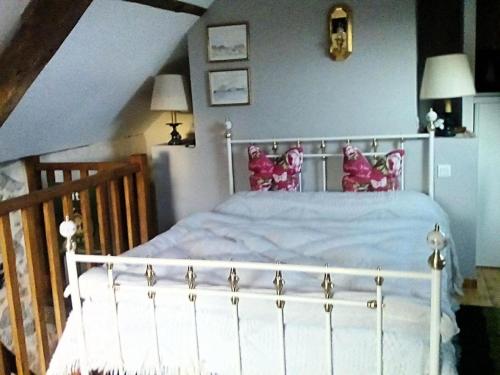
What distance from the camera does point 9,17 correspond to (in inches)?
93.9

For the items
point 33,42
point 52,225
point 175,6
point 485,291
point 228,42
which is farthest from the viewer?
point 228,42

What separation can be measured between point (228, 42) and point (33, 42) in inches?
64.2

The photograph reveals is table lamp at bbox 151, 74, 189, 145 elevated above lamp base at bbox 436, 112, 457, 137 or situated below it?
above

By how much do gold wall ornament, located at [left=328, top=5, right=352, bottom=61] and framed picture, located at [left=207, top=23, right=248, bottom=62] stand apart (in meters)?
0.61

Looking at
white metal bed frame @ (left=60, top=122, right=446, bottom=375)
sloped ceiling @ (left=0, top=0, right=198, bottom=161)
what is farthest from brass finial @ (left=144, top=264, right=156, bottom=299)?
sloped ceiling @ (left=0, top=0, right=198, bottom=161)

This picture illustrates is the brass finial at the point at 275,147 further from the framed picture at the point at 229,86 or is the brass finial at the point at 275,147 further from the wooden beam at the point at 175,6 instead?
the wooden beam at the point at 175,6

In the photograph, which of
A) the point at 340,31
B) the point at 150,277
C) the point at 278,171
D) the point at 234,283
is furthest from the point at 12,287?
the point at 340,31

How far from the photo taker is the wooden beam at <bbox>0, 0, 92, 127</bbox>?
2438 mm

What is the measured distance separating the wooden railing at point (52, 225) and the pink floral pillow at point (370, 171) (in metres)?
1.31

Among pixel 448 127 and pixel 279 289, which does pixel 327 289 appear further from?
pixel 448 127

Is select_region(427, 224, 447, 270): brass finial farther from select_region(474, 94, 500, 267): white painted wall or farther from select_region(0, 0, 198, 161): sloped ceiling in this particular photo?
select_region(474, 94, 500, 267): white painted wall

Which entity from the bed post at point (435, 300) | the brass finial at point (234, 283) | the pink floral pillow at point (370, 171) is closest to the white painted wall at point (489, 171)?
the pink floral pillow at point (370, 171)

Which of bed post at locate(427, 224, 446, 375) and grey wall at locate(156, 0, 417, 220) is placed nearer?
bed post at locate(427, 224, 446, 375)

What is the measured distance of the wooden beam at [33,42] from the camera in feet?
8.00
